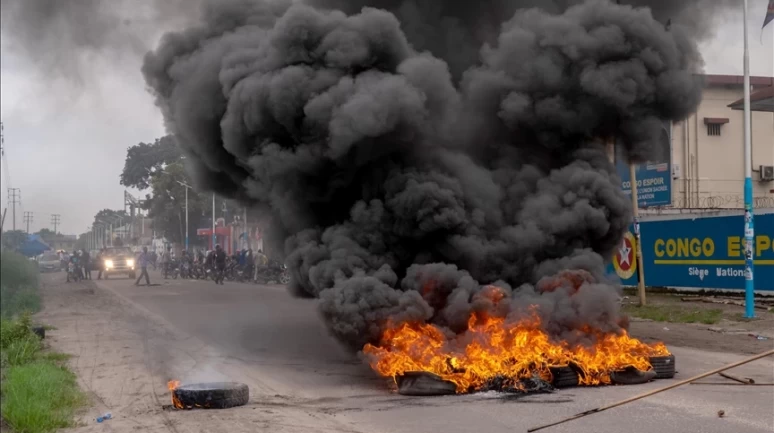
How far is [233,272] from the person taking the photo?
3912 centimetres

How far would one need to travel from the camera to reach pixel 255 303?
2414 cm

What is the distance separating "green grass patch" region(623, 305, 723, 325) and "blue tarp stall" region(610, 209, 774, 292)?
1.49 m

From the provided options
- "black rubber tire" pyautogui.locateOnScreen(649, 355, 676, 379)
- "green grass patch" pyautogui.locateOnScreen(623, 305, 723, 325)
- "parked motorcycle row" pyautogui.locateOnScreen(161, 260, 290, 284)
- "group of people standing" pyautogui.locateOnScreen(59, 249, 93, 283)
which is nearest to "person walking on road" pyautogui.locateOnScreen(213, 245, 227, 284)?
"parked motorcycle row" pyautogui.locateOnScreen(161, 260, 290, 284)

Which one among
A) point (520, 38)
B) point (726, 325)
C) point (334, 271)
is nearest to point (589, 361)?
point (334, 271)

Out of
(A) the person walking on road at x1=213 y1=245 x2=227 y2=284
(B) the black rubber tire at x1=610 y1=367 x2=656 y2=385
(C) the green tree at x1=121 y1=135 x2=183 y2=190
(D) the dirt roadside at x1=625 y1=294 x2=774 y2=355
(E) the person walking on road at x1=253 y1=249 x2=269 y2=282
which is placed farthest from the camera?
(A) the person walking on road at x1=213 y1=245 x2=227 y2=284

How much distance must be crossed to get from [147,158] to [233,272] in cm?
1947

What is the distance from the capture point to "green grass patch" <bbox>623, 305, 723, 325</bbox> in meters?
17.4

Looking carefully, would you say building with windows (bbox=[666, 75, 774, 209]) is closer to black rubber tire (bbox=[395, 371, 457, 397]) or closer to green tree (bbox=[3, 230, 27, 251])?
black rubber tire (bbox=[395, 371, 457, 397])

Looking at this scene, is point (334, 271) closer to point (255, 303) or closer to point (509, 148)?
point (509, 148)

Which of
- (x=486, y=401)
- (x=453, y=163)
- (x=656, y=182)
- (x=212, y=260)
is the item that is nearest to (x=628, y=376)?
(x=486, y=401)

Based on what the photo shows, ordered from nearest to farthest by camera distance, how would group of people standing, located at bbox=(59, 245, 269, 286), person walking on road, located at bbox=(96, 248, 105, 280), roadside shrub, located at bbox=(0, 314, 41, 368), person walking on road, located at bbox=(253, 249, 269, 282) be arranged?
roadside shrub, located at bbox=(0, 314, 41, 368), person walking on road, located at bbox=(253, 249, 269, 282), group of people standing, located at bbox=(59, 245, 269, 286), person walking on road, located at bbox=(96, 248, 105, 280)

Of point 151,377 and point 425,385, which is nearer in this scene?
point 425,385

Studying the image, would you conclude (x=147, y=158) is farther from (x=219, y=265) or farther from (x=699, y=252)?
(x=219, y=265)

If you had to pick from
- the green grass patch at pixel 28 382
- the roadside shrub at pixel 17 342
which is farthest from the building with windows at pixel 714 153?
the green grass patch at pixel 28 382
